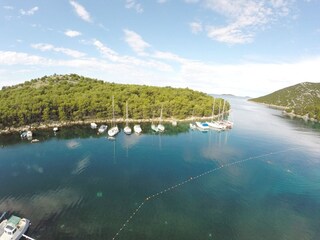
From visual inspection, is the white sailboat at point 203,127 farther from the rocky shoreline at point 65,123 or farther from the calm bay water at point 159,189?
the calm bay water at point 159,189

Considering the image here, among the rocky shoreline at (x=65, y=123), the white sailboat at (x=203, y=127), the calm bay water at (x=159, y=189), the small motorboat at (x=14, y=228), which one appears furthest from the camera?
the white sailboat at (x=203, y=127)

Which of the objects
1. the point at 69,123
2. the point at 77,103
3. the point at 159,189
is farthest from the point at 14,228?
the point at 77,103

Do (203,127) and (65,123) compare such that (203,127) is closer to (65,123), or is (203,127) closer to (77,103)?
(77,103)

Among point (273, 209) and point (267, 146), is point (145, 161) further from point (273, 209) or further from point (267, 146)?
point (267, 146)

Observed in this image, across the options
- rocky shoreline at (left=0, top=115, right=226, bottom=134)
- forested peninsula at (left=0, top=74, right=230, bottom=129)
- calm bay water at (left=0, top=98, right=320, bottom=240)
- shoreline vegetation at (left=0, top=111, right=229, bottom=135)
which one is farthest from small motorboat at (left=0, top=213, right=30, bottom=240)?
forested peninsula at (left=0, top=74, right=230, bottom=129)

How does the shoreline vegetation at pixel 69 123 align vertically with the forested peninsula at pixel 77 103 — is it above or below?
below

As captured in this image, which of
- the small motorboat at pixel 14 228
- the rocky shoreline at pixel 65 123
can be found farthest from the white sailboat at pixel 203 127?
the small motorboat at pixel 14 228
